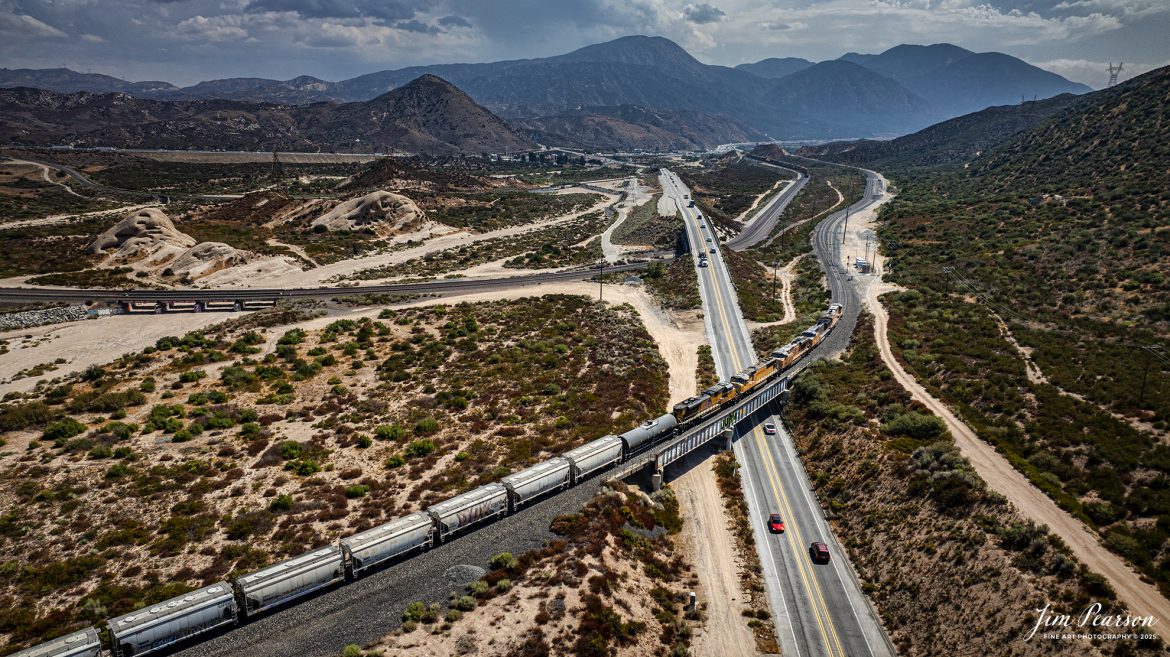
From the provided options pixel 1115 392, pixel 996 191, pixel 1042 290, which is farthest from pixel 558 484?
pixel 996 191

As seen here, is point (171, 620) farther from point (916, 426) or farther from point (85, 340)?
point (85, 340)

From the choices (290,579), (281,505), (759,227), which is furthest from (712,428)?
(759,227)

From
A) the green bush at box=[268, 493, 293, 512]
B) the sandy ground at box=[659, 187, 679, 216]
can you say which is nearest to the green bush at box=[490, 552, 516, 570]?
the green bush at box=[268, 493, 293, 512]

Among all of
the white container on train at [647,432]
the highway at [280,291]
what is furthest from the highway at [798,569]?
the highway at [280,291]

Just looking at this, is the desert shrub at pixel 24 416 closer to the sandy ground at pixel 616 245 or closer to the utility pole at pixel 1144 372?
the utility pole at pixel 1144 372

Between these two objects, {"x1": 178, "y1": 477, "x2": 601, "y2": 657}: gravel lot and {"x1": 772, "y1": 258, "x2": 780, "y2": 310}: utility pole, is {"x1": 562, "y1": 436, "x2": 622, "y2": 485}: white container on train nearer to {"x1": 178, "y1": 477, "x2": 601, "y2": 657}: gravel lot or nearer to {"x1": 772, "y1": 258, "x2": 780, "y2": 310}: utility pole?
{"x1": 178, "y1": 477, "x2": 601, "y2": 657}: gravel lot
